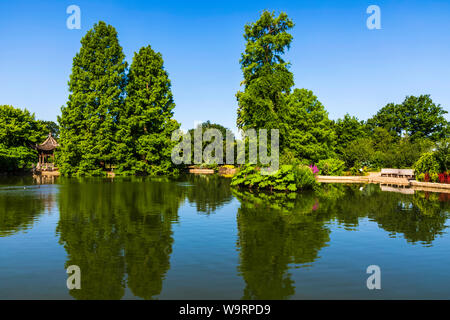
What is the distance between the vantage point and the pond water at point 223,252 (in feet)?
21.3

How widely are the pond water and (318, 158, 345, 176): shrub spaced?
23147 mm

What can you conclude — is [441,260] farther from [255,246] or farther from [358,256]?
[255,246]

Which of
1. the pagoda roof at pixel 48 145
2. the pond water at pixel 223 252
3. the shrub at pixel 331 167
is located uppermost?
the pagoda roof at pixel 48 145

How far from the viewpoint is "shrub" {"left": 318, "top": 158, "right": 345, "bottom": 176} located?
39281mm

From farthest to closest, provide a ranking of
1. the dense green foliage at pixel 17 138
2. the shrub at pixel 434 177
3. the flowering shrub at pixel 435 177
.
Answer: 1. the dense green foliage at pixel 17 138
2. the shrub at pixel 434 177
3. the flowering shrub at pixel 435 177

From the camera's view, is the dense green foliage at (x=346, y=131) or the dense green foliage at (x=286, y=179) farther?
the dense green foliage at (x=346, y=131)

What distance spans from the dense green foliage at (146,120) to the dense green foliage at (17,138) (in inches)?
667

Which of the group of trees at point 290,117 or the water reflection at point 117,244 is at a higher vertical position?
the group of trees at point 290,117

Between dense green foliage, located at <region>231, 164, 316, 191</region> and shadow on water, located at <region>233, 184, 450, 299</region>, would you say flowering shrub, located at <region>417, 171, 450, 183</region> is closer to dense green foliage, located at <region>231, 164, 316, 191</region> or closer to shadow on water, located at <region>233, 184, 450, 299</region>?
shadow on water, located at <region>233, 184, 450, 299</region>

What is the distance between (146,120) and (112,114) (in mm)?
4476

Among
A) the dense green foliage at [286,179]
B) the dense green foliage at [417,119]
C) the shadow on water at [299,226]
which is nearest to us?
the shadow on water at [299,226]
